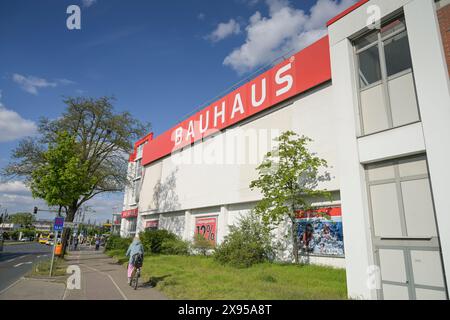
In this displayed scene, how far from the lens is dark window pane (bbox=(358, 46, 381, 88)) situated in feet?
32.6

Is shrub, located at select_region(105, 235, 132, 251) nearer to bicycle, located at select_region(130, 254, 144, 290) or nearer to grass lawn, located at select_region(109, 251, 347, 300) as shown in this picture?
grass lawn, located at select_region(109, 251, 347, 300)

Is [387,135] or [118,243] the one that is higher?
[387,135]

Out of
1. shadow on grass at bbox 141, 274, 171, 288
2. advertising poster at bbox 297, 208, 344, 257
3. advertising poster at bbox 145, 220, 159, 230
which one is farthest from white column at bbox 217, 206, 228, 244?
Answer: advertising poster at bbox 145, 220, 159, 230

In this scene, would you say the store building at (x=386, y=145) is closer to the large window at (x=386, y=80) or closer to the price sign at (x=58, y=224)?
the large window at (x=386, y=80)

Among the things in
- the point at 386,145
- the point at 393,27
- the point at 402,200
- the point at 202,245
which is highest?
the point at 393,27

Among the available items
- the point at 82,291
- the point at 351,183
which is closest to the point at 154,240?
the point at 82,291

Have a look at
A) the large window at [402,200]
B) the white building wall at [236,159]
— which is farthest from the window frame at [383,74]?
the white building wall at [236,159]

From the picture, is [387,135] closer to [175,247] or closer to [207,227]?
[207,227]

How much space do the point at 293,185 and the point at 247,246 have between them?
3.93 m

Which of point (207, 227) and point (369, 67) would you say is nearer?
point (369, 67)

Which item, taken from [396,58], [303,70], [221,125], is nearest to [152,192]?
[221,125]

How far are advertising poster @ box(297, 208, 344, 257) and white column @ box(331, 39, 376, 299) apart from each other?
4.39m

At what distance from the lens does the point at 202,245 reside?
70.4 ft
